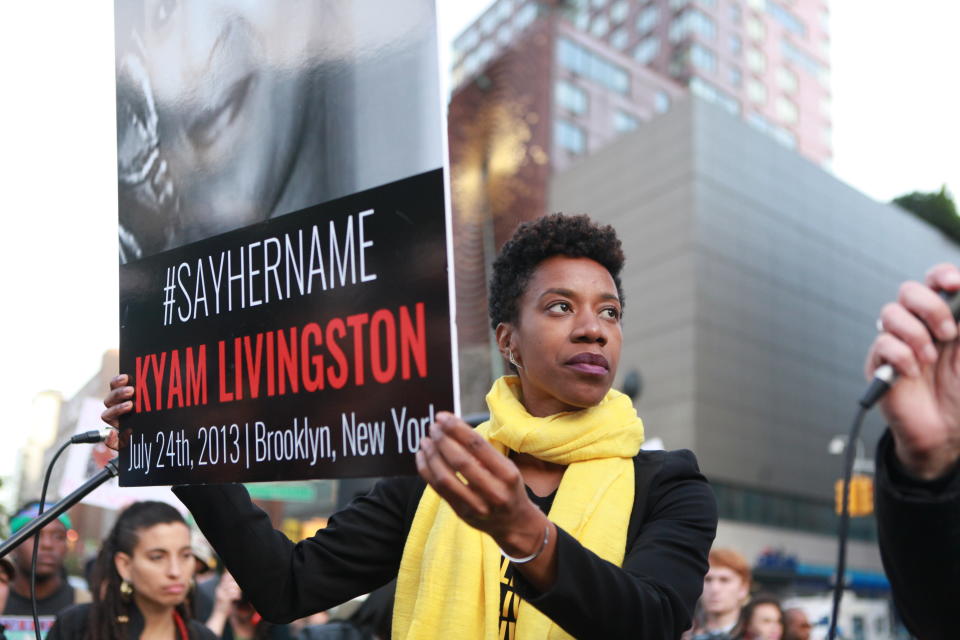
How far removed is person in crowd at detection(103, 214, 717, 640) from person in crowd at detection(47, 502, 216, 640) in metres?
1.65

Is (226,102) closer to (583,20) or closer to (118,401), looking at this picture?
(118,401)

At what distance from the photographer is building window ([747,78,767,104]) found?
59.7 metres

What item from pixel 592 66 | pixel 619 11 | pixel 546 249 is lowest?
pixel 546 249

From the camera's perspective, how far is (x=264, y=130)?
1.99m

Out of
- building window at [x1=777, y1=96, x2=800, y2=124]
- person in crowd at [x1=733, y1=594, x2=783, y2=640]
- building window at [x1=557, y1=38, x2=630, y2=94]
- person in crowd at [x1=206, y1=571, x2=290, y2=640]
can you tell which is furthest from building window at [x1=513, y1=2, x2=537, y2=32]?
person in crowd at [x1=733, y1=594, x2=783, y2=640]

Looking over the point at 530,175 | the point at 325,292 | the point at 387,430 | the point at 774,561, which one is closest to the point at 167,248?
the point at 325,292

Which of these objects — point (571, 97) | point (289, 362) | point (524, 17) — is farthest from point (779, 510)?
point (289, 362)

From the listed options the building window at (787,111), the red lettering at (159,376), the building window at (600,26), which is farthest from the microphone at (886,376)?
the building window at (600,26)

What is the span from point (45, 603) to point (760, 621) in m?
3.65

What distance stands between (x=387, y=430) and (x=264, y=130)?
73 centimetres

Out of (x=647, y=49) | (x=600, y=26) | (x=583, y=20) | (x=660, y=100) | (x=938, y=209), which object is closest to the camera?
(x=660, y=100)

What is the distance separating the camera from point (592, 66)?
47375mm

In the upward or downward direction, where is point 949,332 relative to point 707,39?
downward

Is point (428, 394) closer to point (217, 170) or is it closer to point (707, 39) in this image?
point (217, 170)
